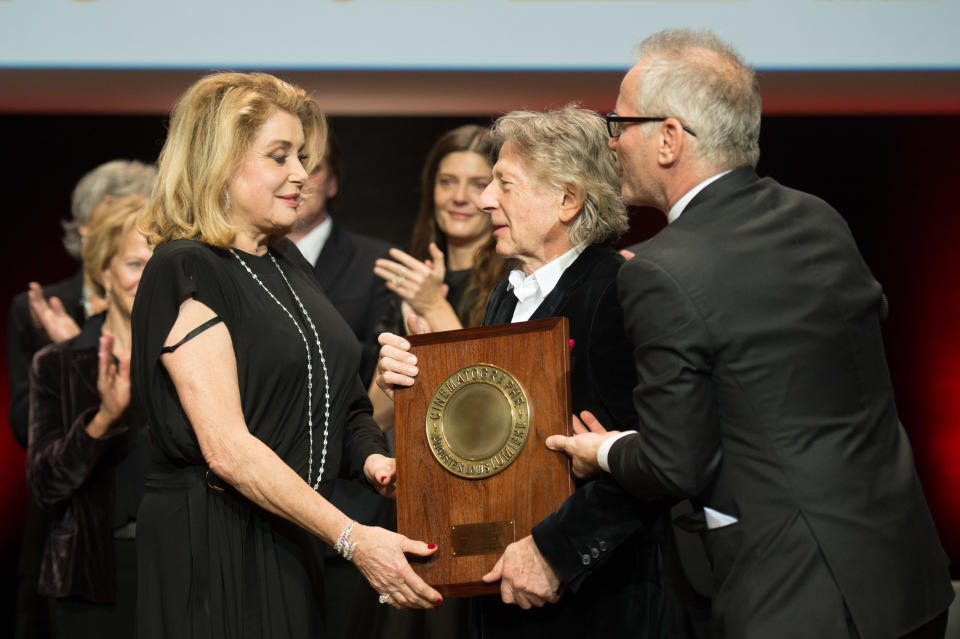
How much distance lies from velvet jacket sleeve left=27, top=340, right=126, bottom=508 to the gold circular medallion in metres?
1.50

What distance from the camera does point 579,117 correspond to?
2391mm

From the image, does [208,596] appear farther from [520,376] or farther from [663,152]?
[663,152]

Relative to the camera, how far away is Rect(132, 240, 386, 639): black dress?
7.14 ft

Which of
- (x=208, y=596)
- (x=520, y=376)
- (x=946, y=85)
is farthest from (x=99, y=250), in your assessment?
(x=946, y=85)

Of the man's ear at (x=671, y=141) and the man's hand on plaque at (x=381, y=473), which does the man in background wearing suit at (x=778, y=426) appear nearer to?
the man's ear at (x=671, y=141)

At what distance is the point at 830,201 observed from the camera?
4.57 meters

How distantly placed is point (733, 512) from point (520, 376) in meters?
0.50

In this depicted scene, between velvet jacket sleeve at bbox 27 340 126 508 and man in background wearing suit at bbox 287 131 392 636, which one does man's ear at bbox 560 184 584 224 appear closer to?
man in background wearing suit at bbox 287 131 392 636

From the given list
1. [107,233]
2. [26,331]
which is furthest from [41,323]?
[107,233]

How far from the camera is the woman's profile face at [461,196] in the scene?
3723 mm

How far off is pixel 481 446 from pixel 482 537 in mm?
181

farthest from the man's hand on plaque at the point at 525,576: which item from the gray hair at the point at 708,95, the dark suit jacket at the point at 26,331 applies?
the dark suit jacket at the point at 26,331

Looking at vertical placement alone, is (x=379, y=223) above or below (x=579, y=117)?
below

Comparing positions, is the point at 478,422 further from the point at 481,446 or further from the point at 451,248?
the point at 451,248
